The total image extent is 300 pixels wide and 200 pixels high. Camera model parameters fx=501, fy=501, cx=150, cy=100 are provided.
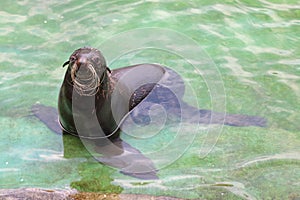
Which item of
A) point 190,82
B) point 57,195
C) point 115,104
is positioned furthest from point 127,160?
point 190,82

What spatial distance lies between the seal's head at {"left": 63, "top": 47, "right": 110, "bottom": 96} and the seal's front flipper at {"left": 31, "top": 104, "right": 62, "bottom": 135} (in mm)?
626

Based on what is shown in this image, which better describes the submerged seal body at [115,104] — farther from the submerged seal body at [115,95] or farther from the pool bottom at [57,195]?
the pool bottom at [57,195]

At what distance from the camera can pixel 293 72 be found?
614 centimetres

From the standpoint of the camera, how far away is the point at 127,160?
440 cm

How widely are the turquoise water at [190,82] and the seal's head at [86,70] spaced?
655 mm

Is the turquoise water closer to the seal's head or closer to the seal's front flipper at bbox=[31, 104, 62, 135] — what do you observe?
the seal's front flipper at bbox=[31, 104, 62, 135]

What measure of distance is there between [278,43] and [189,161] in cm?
290

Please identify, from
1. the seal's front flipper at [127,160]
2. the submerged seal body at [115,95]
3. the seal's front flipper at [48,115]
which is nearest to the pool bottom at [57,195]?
the seal's front flipper at [127,160]

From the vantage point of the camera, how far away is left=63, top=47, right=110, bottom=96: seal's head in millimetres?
4219

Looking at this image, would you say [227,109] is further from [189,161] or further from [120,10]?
[120,10]

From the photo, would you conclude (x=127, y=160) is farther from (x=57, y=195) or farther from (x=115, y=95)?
(x=57, y=195)

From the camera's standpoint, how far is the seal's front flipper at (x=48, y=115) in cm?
486

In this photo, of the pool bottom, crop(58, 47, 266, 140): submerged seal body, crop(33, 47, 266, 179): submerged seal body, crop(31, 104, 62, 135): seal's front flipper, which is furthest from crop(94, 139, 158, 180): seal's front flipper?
crop(31, 104, 62, 135): seal's front flipper

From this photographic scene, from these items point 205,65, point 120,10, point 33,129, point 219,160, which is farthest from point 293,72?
point 33,129
